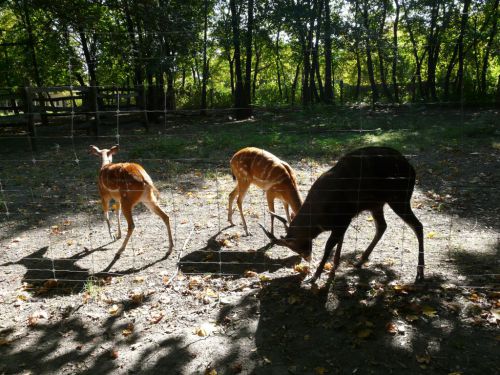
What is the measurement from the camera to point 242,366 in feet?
11.4

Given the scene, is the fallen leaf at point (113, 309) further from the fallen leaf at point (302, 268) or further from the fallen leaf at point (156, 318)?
the fallen leaf at point (302, 268)

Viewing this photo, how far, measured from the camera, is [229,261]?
5.50 meters

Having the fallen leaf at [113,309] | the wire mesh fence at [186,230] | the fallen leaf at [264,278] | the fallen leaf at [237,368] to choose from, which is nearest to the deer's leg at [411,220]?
the wire mesh fence at [186,230]

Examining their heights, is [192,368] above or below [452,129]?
below

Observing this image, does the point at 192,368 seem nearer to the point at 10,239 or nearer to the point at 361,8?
the point at 10,239

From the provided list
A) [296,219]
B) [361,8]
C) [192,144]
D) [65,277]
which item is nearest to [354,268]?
[296,219]

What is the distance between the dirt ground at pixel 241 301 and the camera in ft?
11.7

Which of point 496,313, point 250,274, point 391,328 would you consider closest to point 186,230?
point 250,274

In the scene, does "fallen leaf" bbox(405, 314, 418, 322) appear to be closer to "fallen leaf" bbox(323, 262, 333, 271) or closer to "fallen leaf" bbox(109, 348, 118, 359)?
"fallen leaf" bbox(323, 262, 333, 271)

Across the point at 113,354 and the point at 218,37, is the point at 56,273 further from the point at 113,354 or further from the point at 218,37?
the point at 218,37

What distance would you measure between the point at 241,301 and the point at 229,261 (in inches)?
43.6

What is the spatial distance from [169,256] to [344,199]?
238cm

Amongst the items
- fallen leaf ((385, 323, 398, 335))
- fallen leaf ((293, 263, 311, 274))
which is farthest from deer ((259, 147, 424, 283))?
fallen leaf ((385, 323, 398, 335))

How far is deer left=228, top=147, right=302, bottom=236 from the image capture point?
5.88 meters
